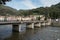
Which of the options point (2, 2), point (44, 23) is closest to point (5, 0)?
point (2, 2)

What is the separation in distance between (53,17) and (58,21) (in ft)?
48.7

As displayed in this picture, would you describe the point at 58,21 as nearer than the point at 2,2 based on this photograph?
No

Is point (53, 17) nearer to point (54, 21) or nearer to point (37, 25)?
point (54, 21)

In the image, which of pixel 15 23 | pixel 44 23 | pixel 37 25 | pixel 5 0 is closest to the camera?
pixel 5 0

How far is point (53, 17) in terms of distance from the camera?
139m

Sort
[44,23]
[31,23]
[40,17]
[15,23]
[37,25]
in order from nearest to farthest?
1. [15,23]
2. [31,23]
3. [37,25]
4. [44,23]
5. [40,17]

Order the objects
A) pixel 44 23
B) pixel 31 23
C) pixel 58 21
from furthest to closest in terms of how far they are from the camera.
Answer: pixel 58 21 → pixel 44 23 → pixel 31 23

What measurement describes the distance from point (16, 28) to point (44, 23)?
50506 mm

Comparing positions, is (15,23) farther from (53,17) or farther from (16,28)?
(53,17)

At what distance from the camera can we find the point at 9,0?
36.0m

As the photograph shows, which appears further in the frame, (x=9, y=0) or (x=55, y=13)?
(x=55, y=13)

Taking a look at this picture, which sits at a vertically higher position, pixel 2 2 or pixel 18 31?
pixel 2 2

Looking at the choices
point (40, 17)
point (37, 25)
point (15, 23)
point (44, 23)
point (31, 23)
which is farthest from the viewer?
point (40, 17)

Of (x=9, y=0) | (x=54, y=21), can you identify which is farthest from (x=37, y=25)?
(x=9, y=0)
